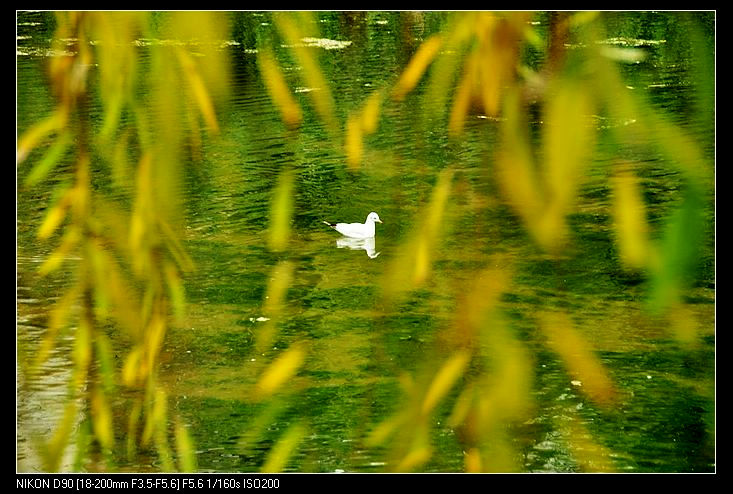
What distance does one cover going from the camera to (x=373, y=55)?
1.64 metres

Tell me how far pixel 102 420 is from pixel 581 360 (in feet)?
2.86

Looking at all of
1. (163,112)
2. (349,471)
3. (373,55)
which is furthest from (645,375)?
(163,112)

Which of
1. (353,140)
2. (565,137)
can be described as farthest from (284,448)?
(565,137)

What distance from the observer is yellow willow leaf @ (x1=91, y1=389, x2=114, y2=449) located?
4.75ft

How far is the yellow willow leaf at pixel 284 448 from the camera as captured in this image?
1479mm

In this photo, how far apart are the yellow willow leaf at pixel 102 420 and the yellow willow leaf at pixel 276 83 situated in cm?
62

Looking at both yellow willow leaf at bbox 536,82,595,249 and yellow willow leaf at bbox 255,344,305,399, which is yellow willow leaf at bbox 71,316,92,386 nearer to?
yellow willow leaf at bbox 255,344,305,399

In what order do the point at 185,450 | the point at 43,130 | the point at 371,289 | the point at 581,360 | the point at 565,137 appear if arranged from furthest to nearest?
the point at 371,289, the point at 581,360, the point at 185,450, the point at 43,130, the point at 565,137

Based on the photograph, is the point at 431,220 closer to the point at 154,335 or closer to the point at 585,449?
the point at 154,335

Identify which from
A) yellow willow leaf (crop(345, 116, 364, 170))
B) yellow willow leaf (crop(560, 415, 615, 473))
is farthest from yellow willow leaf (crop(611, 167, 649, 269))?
yellow willow leaf (crop(560, 415, 615, 473))

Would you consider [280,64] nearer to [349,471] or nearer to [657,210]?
[657,210]

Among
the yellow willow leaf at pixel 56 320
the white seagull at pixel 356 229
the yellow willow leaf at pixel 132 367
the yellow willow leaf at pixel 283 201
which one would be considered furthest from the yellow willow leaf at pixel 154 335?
the white seagull at pixel 356 229

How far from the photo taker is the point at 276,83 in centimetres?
108

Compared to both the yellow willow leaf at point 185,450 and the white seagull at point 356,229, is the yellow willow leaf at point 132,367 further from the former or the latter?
the white seagull at point 356,229
